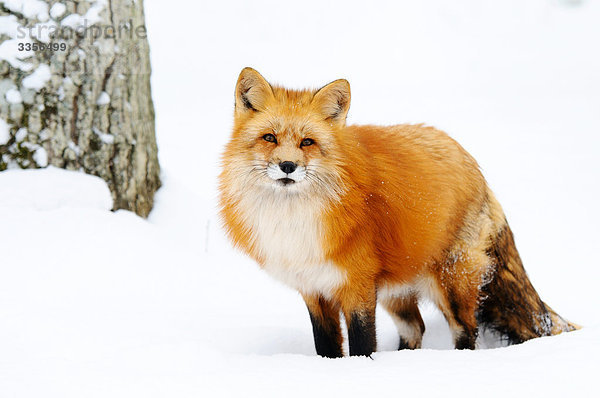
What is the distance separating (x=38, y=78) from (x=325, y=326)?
2.91m

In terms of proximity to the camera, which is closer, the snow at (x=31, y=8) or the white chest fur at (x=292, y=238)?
the white chest fur at (x=292, y=238)

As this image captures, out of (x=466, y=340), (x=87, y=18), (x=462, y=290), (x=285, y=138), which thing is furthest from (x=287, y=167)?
(x=87, y=18)

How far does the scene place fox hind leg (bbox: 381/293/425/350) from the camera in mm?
4395

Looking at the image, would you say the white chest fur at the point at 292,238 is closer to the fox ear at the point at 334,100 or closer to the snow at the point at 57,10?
the fox ear at the point at 334,100

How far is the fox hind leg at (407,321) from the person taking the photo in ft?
14.4

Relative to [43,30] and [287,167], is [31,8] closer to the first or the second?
[43,30]

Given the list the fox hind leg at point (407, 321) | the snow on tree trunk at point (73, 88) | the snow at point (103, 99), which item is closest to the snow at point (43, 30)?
the snow on tree trunk at point (73, 88)

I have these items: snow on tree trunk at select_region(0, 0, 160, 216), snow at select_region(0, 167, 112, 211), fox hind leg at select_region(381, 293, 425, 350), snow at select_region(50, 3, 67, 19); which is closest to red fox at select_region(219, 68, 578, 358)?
fox hind leg at select_region(381, 293, 425, 350)

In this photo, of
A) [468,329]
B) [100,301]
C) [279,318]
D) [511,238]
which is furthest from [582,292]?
[100,301]

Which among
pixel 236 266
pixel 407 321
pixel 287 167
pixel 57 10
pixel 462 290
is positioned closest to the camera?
pixel 287 167

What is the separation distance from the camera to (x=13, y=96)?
4445mm

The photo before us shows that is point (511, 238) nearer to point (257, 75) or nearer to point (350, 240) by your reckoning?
point (350, 240)

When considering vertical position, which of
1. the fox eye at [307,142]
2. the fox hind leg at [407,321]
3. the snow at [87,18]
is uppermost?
the snow at [87,18]

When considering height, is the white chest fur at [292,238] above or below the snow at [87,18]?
below
